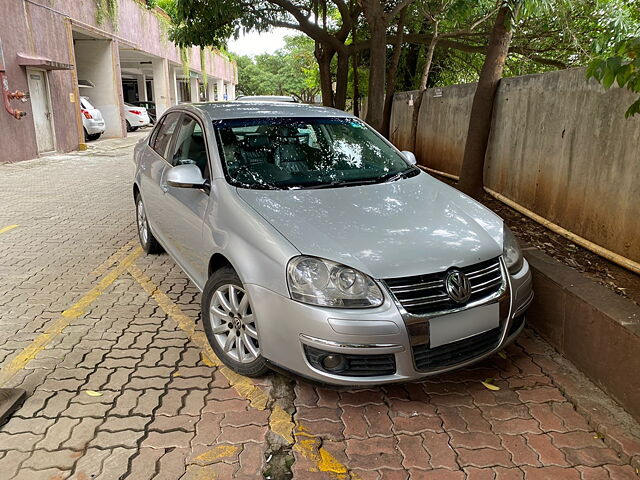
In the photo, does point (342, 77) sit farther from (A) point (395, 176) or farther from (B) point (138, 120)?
(B) point (138, 120)

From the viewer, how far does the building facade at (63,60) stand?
12641 mm

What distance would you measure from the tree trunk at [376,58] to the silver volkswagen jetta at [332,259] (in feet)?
20.0

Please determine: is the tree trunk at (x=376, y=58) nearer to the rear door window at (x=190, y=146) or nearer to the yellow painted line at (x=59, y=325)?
the rear door window at (x=190, y=146)

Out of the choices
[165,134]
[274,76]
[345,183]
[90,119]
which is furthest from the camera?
[274,76]

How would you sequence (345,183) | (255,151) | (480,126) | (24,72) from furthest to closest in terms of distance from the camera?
(24,72), (480,126), (255,151), (345,183)

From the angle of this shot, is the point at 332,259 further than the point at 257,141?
No

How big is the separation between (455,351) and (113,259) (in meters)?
3.89

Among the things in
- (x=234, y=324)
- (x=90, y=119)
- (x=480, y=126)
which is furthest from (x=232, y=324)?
(x=90, y=119)

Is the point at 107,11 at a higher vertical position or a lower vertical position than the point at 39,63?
higher

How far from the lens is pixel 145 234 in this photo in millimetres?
5418

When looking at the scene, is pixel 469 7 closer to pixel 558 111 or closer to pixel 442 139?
pixel 442 139

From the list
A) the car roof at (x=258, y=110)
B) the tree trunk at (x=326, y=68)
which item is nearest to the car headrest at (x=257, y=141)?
the car roof at (x=258, y=110)

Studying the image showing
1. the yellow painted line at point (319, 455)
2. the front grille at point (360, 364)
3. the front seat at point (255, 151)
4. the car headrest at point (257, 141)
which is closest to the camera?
the yellow painted line at point (319, 455)

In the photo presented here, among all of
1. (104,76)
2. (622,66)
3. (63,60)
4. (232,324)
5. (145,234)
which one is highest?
(63,60)
